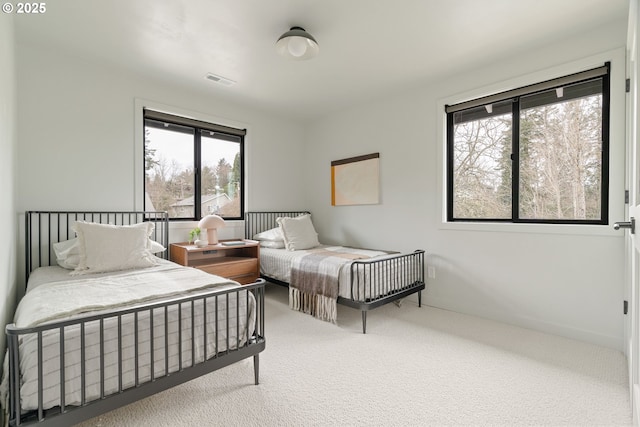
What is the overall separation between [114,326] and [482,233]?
120 inches

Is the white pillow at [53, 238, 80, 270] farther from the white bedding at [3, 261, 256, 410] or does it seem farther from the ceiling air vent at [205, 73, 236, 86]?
the ceiling air vent at [205, 73, 236, 86]

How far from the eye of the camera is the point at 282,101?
156 inches

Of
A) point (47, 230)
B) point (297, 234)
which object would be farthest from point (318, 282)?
point (47, 230)

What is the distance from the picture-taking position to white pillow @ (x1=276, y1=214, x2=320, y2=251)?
3811mm

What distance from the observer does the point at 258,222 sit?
4.32 metres

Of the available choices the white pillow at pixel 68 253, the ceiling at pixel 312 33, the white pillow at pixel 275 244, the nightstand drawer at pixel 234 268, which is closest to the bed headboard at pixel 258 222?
the white pillow at pixel 275 244

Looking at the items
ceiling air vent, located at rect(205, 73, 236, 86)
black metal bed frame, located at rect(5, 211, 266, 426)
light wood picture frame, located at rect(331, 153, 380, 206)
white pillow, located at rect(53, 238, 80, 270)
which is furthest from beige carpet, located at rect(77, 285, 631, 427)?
ceiling air vent, located at rect(205, 73, 236, 86)

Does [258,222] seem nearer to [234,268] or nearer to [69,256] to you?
[234,268]

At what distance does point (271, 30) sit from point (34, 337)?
2407 mm

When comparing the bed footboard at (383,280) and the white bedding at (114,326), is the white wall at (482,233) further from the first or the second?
the white bedding at (114,326)

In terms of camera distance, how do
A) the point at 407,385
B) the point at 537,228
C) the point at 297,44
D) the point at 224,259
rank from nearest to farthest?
the point at 407,385 → the point at 297,44 → the point at 537,228 → the point at 224,259

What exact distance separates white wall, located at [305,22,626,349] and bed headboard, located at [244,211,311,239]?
794 millimetres

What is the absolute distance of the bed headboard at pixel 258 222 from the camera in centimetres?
420

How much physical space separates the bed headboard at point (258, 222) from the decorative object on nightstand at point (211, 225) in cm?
73
